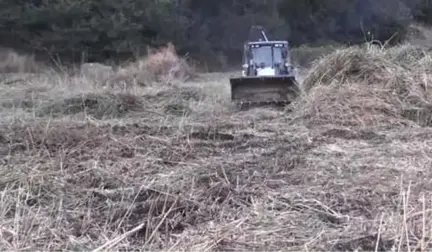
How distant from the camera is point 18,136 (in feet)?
21.6

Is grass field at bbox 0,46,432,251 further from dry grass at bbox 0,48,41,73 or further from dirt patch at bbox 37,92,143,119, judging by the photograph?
dry grass at bbox 0,48,41,73

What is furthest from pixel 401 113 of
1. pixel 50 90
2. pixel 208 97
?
pixel 50 90

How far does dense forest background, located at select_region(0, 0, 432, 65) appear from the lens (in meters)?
24.3

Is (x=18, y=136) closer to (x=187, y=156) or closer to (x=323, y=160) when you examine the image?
(x=187, y=156)

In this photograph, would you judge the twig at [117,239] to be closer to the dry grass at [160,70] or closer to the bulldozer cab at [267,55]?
the bulldozer cab at [267,55]

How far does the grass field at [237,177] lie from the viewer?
11.6ft

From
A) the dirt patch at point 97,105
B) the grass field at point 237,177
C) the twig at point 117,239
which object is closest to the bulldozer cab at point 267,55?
the dirt patch at point 97,105

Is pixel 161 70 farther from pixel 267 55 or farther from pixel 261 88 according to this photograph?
pixel 261 88

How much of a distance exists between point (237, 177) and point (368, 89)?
14.9ft

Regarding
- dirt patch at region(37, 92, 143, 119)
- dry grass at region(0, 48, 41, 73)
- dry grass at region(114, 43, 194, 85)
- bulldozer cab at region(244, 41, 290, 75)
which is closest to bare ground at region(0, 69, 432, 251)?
dirt patch at region(37, 92, 143, 119)

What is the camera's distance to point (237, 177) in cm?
489

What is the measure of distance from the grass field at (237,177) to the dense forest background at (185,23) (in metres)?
14.6

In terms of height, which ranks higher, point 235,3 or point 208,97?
point 235,3

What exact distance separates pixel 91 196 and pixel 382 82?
583 centimetres
